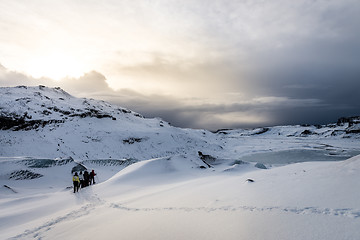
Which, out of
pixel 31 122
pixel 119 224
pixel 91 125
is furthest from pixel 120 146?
pixel 119 224

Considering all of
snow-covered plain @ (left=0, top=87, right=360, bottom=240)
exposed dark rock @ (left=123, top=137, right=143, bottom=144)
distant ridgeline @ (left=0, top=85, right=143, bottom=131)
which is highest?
distant ridgeline @ (left=0, top=85, right=143, bottom=131)

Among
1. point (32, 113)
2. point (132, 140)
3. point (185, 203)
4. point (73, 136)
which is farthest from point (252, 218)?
point (32, 113)

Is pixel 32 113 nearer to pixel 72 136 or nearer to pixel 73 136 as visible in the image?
pixel 72 136

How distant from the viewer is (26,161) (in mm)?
23141

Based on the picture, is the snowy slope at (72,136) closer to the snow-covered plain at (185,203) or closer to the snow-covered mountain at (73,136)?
the snow-covered mountain at (73,136)

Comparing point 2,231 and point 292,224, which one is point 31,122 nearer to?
point 2,231

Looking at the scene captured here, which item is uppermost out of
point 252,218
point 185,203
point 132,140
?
point 132,140

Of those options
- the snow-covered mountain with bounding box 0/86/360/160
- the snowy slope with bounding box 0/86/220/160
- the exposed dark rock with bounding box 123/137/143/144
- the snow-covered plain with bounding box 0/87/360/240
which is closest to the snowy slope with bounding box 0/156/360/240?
the snow-covered plain with bounding box 0/87/360/240

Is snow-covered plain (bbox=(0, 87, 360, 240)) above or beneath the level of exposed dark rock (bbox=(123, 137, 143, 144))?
beneath

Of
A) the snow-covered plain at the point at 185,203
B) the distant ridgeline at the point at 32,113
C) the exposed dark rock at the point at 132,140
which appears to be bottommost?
the snow-covered plain at the point at 185,203

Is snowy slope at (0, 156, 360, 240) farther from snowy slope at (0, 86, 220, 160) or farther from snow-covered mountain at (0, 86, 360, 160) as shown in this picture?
snow-covered mountain at (0, 86, 360, 160)

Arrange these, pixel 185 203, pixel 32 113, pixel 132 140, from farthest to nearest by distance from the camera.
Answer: pixel 132 140 < pixel 32 113 < pixel 185 203

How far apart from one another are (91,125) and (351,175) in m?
52.3

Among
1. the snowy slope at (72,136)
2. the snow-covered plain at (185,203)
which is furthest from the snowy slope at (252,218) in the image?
the snowy slope at (72,136)
